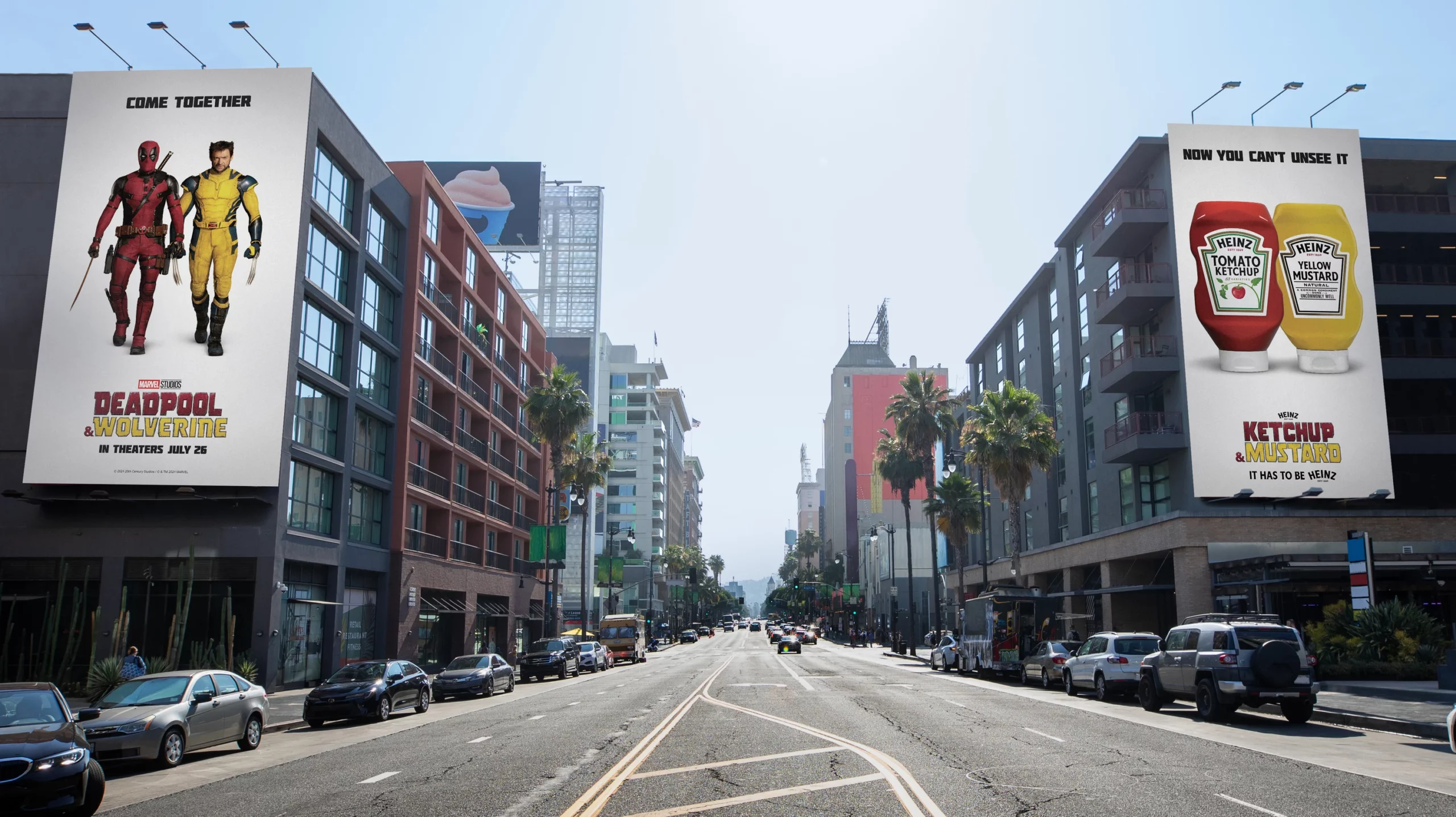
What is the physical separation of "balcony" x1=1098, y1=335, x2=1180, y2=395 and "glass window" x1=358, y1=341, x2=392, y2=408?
1226 inches

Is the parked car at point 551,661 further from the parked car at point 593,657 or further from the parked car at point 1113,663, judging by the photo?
the parked car at point 1113,663

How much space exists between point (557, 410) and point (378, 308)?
17.1 m

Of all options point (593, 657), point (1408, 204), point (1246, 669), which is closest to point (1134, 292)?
point (1408, 204)

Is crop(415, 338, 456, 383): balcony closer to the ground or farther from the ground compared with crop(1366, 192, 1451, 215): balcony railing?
closer to the ground

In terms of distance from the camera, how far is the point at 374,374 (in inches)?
1690

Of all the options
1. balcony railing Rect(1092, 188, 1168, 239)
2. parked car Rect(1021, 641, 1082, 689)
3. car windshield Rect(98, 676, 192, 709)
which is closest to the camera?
Answer: car windshield Rect(98, 676, 192, 709)

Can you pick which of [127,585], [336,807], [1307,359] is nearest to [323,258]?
[127,585]

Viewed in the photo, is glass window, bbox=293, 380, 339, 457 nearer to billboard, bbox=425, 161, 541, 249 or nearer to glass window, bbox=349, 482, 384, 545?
glass window, bbox=349, 482, 384, 545

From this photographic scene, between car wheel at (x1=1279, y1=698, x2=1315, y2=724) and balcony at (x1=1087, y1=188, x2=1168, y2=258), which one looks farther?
balcony at (x1=1087, y1=188, x2=1168, y2=258)

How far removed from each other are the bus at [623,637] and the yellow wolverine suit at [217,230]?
3493cm

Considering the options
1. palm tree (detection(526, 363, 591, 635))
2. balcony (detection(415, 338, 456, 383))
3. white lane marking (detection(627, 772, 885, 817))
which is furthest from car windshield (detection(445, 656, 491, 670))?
palm tree (detection(526, 363, 591, 635))

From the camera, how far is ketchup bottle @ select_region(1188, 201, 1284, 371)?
3959 centimetres

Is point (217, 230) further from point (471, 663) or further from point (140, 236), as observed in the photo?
point (471, 663)

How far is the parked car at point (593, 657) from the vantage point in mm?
50312
